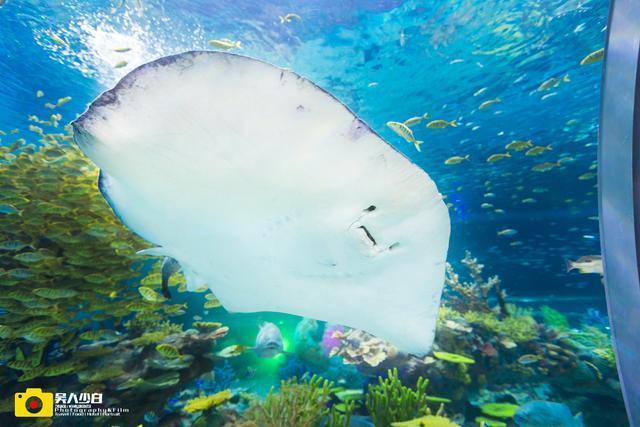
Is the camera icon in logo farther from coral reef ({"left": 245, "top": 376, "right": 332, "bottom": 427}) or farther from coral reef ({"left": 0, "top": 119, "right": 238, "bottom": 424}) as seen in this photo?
coral reef ({"left": 245, "top": 376, "right": 332, "bottom": 427})

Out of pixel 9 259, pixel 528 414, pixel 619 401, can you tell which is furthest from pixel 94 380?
pixel 619 401

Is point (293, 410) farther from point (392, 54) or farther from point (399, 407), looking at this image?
point (392, 54)

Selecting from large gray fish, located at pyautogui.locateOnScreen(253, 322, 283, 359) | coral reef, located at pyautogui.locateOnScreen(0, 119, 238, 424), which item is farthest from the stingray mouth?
large gray fish, located at pyautogui.locateOnScreen(253, 322, 283, 359)

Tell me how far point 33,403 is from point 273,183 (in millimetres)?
3597

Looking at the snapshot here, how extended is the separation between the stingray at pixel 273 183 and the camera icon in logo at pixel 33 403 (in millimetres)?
2500

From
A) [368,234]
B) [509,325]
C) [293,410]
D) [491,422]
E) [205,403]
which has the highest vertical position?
[509,325]

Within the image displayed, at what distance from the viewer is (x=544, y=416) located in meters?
3.16

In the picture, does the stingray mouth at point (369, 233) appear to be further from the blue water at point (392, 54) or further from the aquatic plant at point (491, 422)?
the blue water at point (392, 54)

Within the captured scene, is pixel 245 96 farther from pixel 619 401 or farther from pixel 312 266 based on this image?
pixel 619 401

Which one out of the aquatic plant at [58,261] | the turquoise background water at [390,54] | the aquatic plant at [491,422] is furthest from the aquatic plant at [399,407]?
the turquoise background water at [390,54]

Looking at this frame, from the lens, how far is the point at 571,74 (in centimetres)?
820

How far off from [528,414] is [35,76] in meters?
15.1

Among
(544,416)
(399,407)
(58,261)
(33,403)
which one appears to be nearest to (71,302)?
(58,261)

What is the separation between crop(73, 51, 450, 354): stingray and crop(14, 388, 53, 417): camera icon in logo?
8.20 ft
